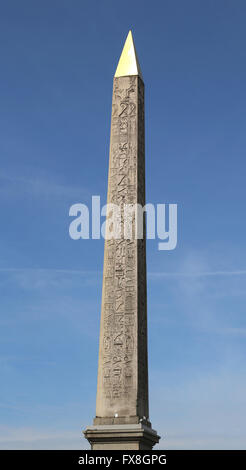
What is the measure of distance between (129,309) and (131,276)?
88 centimetres

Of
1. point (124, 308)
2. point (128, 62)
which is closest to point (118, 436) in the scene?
point (124, 308)

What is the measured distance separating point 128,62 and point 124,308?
25.4 ft

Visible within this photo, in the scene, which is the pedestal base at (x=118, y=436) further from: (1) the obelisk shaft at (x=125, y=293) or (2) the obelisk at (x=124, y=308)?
(1) the obelisk shaft at (x=125, y=293)

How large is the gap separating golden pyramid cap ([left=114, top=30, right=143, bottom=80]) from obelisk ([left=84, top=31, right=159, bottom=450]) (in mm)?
158

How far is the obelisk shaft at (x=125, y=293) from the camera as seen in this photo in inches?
720

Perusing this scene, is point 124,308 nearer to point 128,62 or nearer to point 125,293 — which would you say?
point 125,293

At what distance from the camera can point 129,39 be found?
2302 centimetres

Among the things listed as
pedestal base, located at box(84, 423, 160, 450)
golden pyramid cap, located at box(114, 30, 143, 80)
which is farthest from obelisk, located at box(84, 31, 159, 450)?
golden pyramid cap, located at box(114, 30, 143, 80)

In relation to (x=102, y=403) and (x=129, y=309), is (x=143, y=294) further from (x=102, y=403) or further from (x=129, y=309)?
(x=102, y=403)

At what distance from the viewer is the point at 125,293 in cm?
1908

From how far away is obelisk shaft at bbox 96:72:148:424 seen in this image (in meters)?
18.3

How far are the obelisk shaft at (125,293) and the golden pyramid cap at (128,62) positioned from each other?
393mm

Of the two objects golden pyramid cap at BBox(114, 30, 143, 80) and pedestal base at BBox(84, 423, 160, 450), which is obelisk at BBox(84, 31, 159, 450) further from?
golden pyramid cap at BBox(114, 30, 143, 80)
